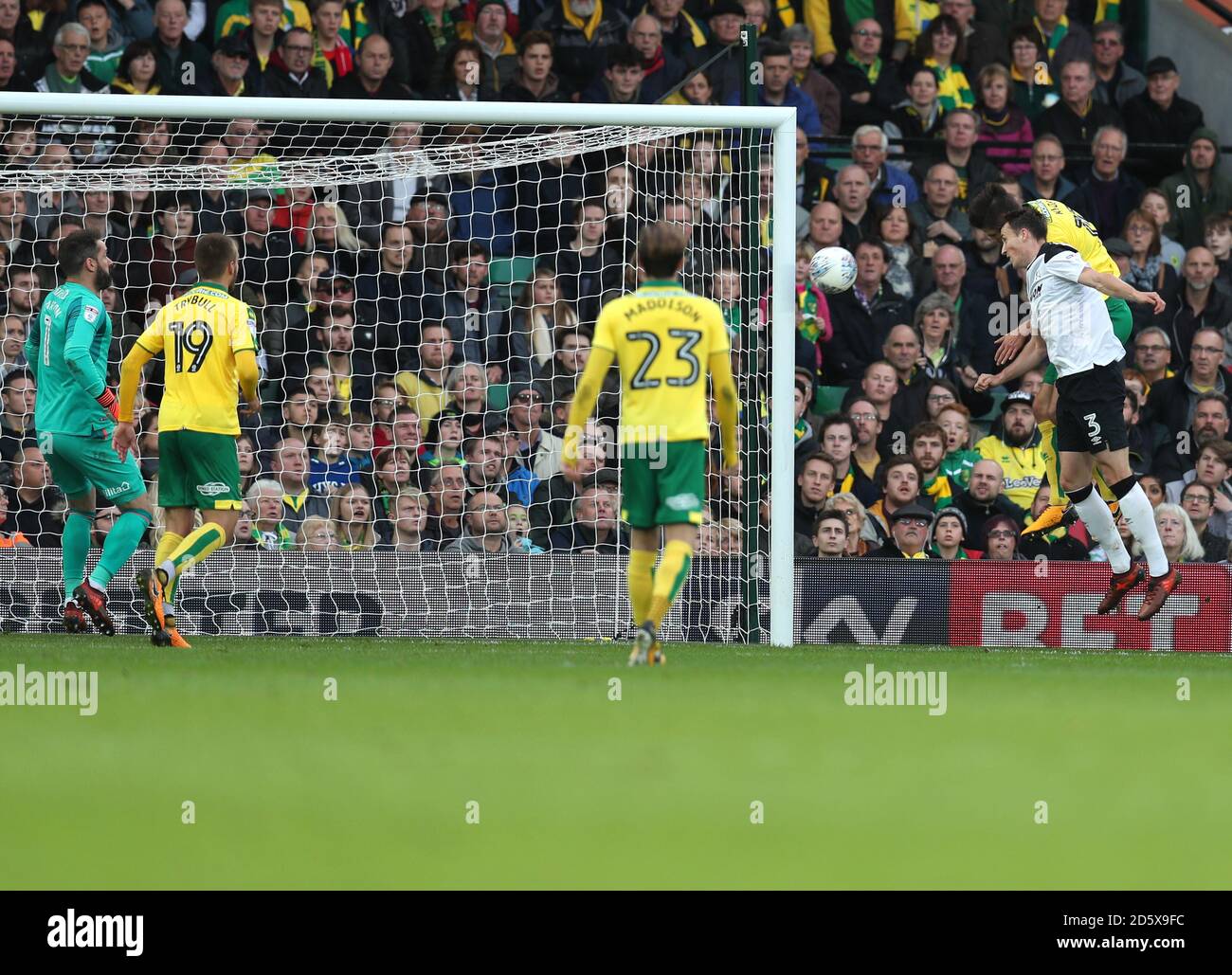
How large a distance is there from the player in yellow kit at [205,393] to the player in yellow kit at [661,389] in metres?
2.16

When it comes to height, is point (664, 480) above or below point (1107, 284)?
below

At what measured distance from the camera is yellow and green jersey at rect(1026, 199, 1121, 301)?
10.2 m

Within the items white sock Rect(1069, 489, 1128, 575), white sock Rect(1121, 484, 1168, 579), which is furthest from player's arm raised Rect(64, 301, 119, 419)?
white sock Rect(1121, 484, 1168, 579)

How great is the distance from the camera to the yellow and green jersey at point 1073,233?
33.4ft

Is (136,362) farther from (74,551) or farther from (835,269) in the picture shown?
(835,269)

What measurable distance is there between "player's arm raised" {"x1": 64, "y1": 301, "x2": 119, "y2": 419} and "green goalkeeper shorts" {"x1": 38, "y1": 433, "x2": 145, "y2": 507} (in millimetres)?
326

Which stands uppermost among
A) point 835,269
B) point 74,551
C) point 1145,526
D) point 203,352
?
point 835,269

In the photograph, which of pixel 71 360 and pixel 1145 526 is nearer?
pixel 71 360

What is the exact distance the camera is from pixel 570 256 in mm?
12539

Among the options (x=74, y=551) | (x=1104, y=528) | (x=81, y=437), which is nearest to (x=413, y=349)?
(x=81, y=437)

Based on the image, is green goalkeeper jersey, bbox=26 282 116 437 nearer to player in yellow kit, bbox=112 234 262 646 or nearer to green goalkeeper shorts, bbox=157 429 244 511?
player in yellow kit, bbox=112 234 262 646

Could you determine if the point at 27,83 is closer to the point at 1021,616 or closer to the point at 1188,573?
the point at 1021,616

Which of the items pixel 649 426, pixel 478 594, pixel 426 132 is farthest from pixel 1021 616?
pixel 426 132

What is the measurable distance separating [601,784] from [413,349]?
8.08m
